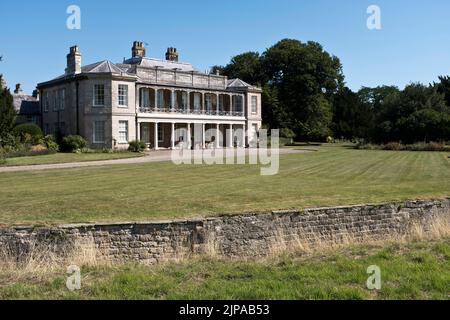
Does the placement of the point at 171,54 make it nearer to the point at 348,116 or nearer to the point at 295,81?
the point at 295,81

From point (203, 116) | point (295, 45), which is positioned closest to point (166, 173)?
point (203, 116)

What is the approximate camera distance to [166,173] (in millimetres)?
21266

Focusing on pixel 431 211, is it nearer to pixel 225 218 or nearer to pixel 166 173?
pixel 225 218

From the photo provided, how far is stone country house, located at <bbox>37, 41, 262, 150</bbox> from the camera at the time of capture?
38156 mm

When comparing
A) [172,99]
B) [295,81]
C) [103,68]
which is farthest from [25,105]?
[295,81]

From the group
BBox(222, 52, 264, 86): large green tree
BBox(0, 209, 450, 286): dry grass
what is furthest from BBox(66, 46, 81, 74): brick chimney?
BBox(0, 209, 450, 286): dry grass

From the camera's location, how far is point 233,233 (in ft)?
37.1

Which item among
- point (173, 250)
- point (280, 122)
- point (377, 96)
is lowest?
point (173, 250)

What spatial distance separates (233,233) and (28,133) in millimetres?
26541

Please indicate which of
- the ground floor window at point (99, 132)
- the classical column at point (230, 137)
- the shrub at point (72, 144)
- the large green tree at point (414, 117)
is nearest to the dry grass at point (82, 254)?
the shrub at point (72, 144)

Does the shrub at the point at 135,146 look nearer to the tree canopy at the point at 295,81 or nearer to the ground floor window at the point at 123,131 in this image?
the ground floor window at the point at 123,131
